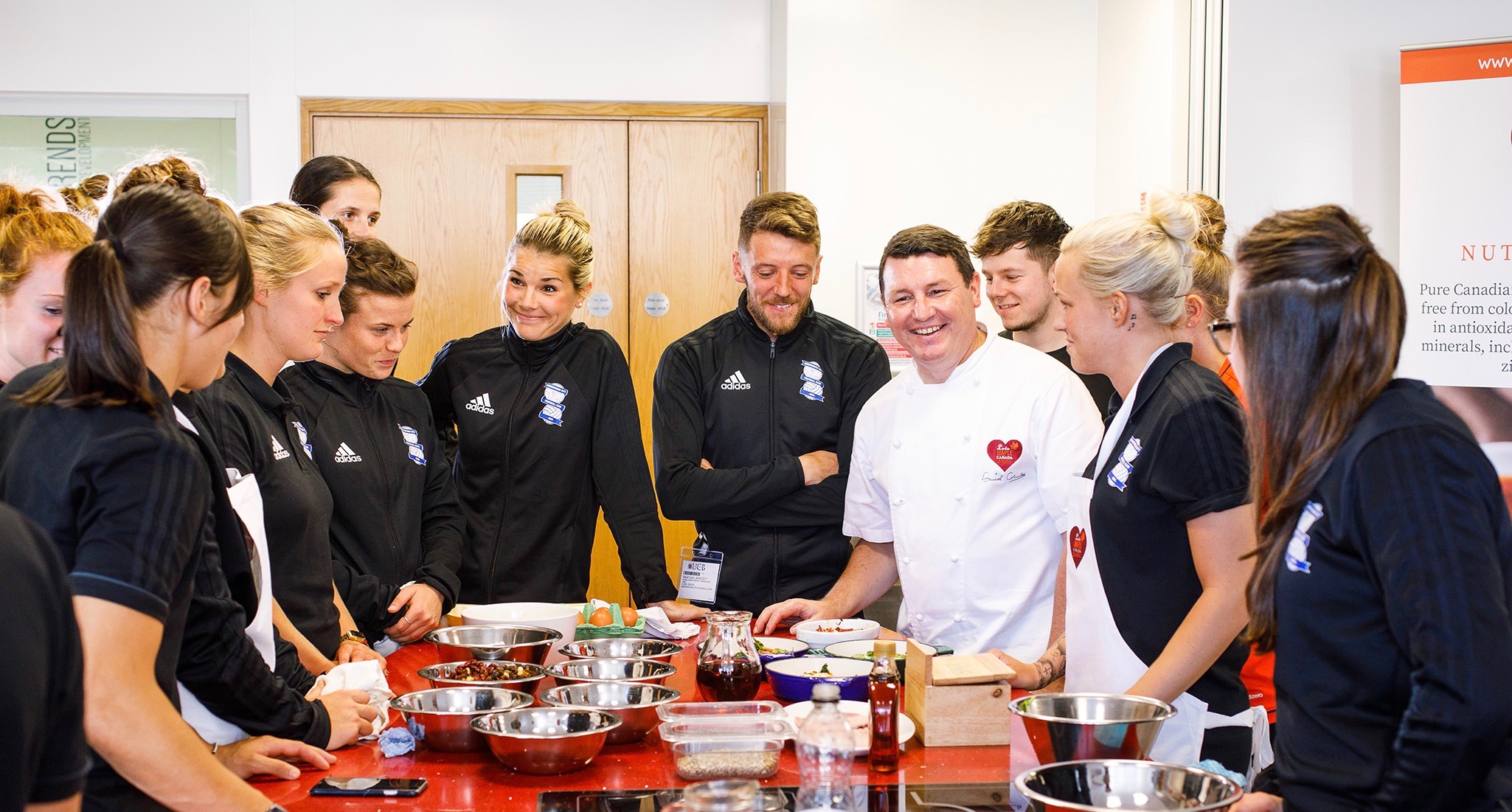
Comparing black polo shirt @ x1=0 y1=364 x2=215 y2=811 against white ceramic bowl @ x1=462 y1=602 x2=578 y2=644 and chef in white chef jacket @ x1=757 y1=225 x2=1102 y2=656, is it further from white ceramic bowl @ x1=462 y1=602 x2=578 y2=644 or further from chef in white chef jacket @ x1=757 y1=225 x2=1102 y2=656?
chef in white chef jacket @ x1=757 y1=225 x2=1102 y2=656

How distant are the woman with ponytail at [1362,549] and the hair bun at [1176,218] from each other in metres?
0.62

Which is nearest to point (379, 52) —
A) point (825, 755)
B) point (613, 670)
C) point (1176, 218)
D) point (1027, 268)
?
point (1027, 268)

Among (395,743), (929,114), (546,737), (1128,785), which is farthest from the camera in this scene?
(929,114)

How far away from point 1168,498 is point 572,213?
1.81m

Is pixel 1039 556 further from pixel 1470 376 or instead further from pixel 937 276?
pixel 1470 376

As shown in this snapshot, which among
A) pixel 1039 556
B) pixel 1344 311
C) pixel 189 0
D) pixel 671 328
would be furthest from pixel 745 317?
pixel 189 0

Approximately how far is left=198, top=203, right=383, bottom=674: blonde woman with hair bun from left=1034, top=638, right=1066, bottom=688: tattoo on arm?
3.80 feet

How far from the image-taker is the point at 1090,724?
144 centimetres

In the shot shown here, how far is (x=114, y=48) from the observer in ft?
14.6

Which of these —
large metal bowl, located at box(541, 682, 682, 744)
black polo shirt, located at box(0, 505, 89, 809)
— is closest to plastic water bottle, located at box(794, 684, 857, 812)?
large metal bowl, located at box(541, 682, 682, 744)

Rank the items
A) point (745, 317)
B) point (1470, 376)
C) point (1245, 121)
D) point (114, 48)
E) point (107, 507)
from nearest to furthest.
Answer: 1. point (107, 507)
2. point (745, 317)
3. point (1470, 376)
4. point (1245, 121)
5. point (114, 48)

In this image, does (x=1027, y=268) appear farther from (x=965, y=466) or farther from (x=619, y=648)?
(x=619, y=648)

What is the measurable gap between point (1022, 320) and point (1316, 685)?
1916 mm

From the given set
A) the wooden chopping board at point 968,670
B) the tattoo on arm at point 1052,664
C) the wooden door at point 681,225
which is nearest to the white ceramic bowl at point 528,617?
the wooden chopping board at point 968,670
